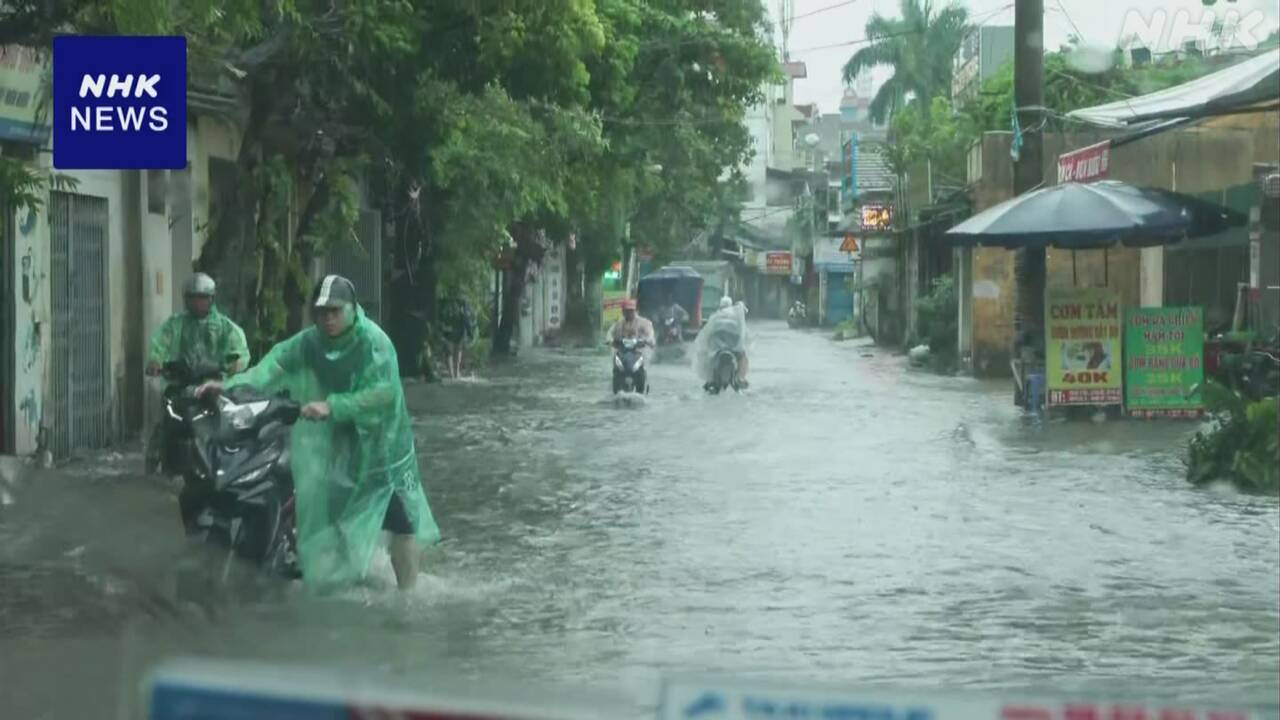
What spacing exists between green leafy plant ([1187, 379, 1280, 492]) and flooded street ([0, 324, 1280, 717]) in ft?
0.84

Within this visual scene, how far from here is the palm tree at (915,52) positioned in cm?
7131

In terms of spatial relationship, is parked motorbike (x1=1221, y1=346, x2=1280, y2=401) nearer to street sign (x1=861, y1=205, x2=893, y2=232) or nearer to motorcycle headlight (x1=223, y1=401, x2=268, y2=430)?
motorcycle headlight (x1=223, y1=401, x2=268, y2=430)

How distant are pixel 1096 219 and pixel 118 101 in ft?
37.0

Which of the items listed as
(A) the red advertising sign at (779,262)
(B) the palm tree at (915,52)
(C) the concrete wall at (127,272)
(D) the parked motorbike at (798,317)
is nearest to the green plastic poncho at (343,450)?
(C) the concrete wall at (127,272)

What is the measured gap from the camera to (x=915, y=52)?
237ft

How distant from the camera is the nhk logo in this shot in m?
10.9

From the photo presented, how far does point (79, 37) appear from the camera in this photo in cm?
1065

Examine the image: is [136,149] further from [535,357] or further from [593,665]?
[535,357]

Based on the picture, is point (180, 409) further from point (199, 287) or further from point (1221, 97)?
point (1221, 97)

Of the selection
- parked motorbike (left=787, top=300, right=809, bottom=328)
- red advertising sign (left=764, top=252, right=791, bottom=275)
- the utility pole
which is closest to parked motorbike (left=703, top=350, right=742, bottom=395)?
the utility pole

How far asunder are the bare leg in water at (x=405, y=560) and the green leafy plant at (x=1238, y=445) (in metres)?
7.75

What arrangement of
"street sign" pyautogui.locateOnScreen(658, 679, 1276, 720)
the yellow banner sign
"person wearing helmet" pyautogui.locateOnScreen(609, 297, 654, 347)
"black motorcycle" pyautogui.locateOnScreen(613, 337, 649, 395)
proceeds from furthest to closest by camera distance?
"person wearing helmet" pyautogui.locateOnScreen(609, 297, 654, 347) < "black motorcycle" pyautogui.locateOnScreen(613, 337, 649, 395) < the yellow banner sign < "street sign" pyautogui.locateOnScreen(658, 679, 1276, 720)

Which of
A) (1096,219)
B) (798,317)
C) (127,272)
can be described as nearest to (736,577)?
(127,272)

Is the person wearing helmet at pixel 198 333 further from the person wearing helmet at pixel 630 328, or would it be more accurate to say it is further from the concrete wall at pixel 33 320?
the person wearing helmet at pixel 630 328
